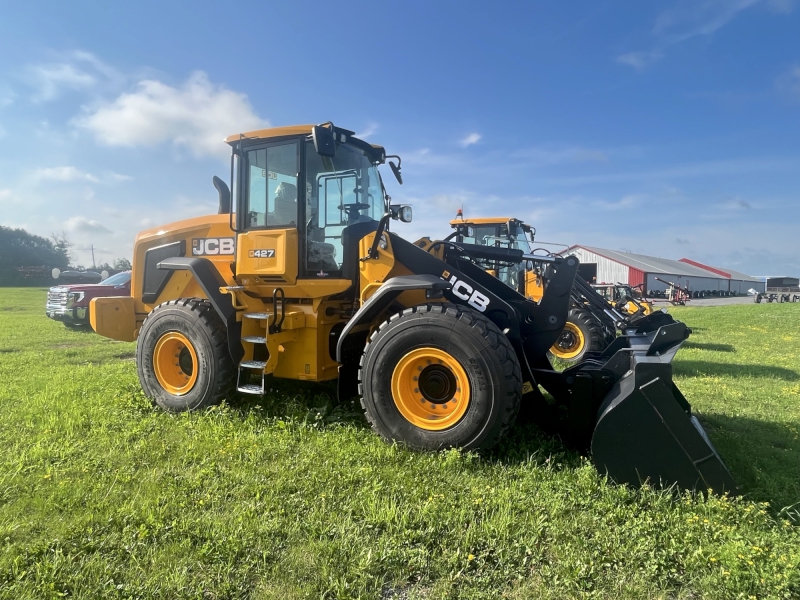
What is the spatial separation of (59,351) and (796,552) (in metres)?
11.9

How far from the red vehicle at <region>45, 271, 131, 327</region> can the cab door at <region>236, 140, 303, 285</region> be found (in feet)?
40.4

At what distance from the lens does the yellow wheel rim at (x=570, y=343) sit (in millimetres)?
9625

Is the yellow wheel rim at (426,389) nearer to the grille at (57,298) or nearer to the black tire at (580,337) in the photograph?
the black tire at (580,337)

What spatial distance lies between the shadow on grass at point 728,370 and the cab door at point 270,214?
6.49 meters

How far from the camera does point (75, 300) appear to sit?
1562 cm

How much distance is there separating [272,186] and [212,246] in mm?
1154

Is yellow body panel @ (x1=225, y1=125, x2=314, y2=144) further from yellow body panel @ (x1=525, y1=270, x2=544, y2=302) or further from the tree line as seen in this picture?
the tree line

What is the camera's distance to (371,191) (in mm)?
5684

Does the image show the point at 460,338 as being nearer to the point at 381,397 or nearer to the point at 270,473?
the point at 381,397

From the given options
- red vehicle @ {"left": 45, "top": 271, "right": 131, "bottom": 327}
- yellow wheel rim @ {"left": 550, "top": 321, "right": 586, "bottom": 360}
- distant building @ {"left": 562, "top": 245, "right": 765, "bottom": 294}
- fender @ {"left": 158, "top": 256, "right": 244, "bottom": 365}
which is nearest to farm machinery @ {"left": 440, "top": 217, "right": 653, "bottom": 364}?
yellow wheel rim @ {"left": 550, "top": 321, "right": 586, "bottom": 360}

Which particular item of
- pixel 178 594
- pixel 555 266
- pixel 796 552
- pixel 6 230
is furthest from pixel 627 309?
pixel 6 230

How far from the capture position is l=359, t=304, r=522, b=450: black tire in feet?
12.5

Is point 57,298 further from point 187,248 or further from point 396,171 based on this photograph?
point 396,171

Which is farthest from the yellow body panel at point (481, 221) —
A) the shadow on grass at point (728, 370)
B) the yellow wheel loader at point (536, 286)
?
the shadow on grass at point (728, 370)
